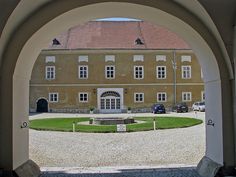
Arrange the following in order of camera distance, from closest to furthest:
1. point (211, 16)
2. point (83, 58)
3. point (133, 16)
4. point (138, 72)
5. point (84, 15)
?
point (211, 16)
point (84, 15)
point (133, 16)
point (83, 58)
point (138, 72)

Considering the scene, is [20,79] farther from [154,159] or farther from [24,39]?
[154,159]

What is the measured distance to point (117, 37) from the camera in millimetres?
41406

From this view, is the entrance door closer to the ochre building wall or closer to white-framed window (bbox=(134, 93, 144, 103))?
the ochre building wall

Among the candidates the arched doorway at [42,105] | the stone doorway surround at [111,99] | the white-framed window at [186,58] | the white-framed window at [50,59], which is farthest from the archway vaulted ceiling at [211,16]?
the white-framed window at [186,58]

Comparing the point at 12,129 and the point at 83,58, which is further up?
the point at 83,58

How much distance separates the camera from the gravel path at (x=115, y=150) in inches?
352

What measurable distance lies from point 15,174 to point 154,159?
15.5 ft

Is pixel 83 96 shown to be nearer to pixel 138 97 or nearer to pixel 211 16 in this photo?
pixel 138 97

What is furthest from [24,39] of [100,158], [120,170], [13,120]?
[100,158]

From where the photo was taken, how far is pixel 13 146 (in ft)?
18.5

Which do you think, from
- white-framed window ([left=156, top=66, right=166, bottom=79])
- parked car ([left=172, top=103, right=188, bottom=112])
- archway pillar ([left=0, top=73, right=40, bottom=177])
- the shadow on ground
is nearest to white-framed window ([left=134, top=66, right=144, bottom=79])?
white-framed window ([left=156, top=66, right=166, bottom=79])

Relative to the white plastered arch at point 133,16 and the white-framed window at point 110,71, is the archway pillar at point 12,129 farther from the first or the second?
the white-framed window at point 110,71

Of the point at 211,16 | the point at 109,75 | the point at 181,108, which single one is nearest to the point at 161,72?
the point at 181,108

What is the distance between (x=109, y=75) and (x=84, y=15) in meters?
34.1
